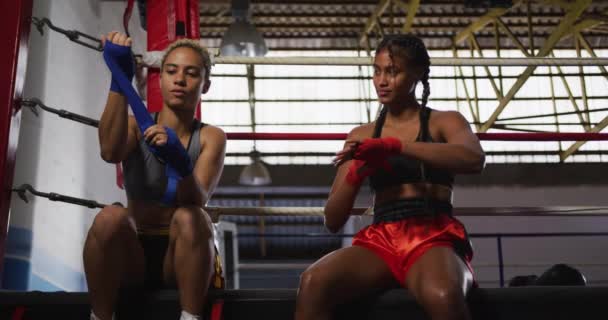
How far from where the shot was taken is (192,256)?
56.4 inches

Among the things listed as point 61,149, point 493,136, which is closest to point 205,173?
point 493,136

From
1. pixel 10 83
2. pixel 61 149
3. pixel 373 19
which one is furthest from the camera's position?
pixel 373 19

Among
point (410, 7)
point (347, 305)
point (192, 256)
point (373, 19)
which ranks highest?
point (373, 19)

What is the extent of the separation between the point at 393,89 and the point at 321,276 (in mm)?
497

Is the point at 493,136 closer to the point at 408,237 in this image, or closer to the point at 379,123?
the point at 379,123

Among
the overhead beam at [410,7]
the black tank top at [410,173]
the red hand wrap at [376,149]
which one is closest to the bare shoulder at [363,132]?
the black tank top at [410,173]

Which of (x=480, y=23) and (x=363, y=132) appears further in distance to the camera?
(x=480, y=23)

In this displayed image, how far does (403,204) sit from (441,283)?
0.89 feet

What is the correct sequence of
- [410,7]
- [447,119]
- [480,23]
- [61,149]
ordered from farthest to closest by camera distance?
1. [480,23]
2. [410,7]
3. [61,149]
4. [447,119]

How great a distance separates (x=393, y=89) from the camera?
1616 mm

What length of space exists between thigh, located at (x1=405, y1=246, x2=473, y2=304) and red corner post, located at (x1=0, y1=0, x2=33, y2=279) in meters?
1.03

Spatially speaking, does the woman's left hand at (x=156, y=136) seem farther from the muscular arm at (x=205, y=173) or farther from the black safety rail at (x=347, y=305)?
the black safety rail at (x=347, y=305)

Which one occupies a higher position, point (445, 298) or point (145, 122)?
point (145, 122)

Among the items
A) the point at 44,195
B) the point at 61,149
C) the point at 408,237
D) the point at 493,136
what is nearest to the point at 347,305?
the point at 408,237
